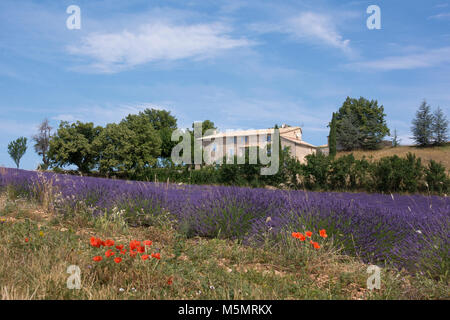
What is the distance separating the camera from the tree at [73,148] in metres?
32.0

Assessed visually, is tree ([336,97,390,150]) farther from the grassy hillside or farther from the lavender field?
the lavender field

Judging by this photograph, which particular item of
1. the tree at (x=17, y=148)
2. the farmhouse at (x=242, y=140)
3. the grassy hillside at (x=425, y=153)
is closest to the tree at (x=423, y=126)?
the grassy hillside at (x=425, y=153)

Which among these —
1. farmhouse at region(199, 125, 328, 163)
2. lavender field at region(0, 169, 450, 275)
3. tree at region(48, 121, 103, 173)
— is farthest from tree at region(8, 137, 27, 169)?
lavender field at region(0, 169, 450, 275)

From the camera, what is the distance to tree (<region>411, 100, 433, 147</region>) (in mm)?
34375

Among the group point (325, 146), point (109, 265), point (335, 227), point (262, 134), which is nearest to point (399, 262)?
point (335, 227)

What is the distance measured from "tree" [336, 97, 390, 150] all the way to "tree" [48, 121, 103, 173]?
27499 millimetres

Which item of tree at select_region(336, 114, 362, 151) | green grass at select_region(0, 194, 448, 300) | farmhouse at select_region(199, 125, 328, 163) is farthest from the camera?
farmhouse at select_region(199, 125, 328, 163)

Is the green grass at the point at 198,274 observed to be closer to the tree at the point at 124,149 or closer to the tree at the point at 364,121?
the tree at the point at 124,149

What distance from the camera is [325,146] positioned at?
47000mm

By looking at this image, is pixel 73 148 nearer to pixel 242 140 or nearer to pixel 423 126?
pixel 242 140

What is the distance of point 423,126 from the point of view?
115ft

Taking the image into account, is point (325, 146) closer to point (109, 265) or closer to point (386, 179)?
point (386, 179)

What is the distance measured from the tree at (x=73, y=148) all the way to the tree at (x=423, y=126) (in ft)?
108
